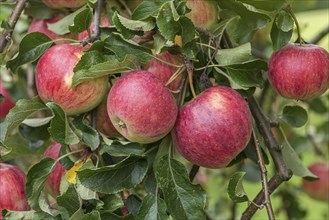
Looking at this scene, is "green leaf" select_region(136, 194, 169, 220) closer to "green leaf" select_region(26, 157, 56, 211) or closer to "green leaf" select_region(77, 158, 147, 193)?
"green leaf" select_region(77, 158, 147, 193)

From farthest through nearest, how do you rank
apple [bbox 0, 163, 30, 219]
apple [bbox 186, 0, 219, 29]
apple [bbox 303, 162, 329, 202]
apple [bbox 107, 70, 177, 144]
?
apple [bbox 303, 162, 329, 202], apple [bbox 186, 0, 219, 29], apple [bbox 0, 163, 30, 219], apple [bbox 107, 70, 177, 144]

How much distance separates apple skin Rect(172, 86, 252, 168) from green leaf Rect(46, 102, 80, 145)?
18 centimetres

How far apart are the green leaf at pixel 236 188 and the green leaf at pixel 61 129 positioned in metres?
0.27

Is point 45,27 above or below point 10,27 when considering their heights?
below

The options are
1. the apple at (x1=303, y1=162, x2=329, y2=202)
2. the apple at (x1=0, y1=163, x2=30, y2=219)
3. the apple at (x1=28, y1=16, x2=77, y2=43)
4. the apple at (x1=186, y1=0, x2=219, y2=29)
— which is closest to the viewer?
the apple at (x1=0, y1=163, x2=30, y2=219)

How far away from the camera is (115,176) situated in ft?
3.72

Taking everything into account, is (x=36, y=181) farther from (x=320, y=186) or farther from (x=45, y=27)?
(x=320, y=186)

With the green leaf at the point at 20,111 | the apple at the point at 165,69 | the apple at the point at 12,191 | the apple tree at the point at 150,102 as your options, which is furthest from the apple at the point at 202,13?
the apple at the point at 12,191

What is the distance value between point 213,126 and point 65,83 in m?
0.28

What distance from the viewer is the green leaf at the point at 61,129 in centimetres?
110

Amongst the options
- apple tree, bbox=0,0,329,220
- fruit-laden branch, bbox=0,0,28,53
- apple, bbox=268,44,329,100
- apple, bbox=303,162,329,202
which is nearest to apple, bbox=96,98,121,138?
apple tree, bbox=0,0,329,220

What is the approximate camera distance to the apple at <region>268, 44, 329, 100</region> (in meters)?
1.20

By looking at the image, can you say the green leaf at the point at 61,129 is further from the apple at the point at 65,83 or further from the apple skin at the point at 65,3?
the apple skin at the point at 65,3

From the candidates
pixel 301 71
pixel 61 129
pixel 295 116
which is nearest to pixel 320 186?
pixel 295 116
